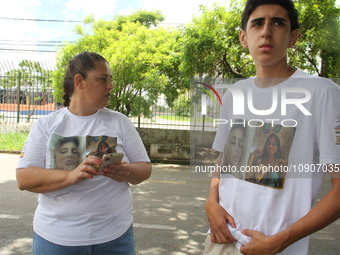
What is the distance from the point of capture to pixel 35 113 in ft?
40.1

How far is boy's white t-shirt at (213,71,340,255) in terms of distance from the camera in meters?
1.15

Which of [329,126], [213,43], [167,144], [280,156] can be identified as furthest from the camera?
[167,144]

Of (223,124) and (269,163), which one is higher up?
(223,124)

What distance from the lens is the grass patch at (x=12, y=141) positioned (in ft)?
34.2

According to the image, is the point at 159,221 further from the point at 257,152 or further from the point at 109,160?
the point at 257,152

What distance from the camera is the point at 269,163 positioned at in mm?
1277

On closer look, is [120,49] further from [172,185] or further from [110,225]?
[110,225]

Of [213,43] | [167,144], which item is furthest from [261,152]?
[167,144]

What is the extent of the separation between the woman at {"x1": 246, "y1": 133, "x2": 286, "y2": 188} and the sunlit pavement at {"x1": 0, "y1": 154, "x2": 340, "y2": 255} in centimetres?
257

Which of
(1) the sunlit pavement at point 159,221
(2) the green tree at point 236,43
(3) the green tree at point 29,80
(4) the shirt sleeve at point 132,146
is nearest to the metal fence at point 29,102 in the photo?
(3) the green tree at point 29,80

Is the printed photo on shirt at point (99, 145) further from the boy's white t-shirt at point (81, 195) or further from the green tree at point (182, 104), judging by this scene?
the green tree at point (182, 104)

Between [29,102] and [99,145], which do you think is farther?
[29,102]

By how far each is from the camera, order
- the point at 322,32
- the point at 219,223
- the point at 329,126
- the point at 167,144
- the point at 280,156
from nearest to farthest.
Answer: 1. the point at 329,126
2. the point at 280,156
3. the point at 219,223
4. the point at 322,32
5. the point at 167,144

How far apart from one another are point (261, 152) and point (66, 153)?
104 centimetres
